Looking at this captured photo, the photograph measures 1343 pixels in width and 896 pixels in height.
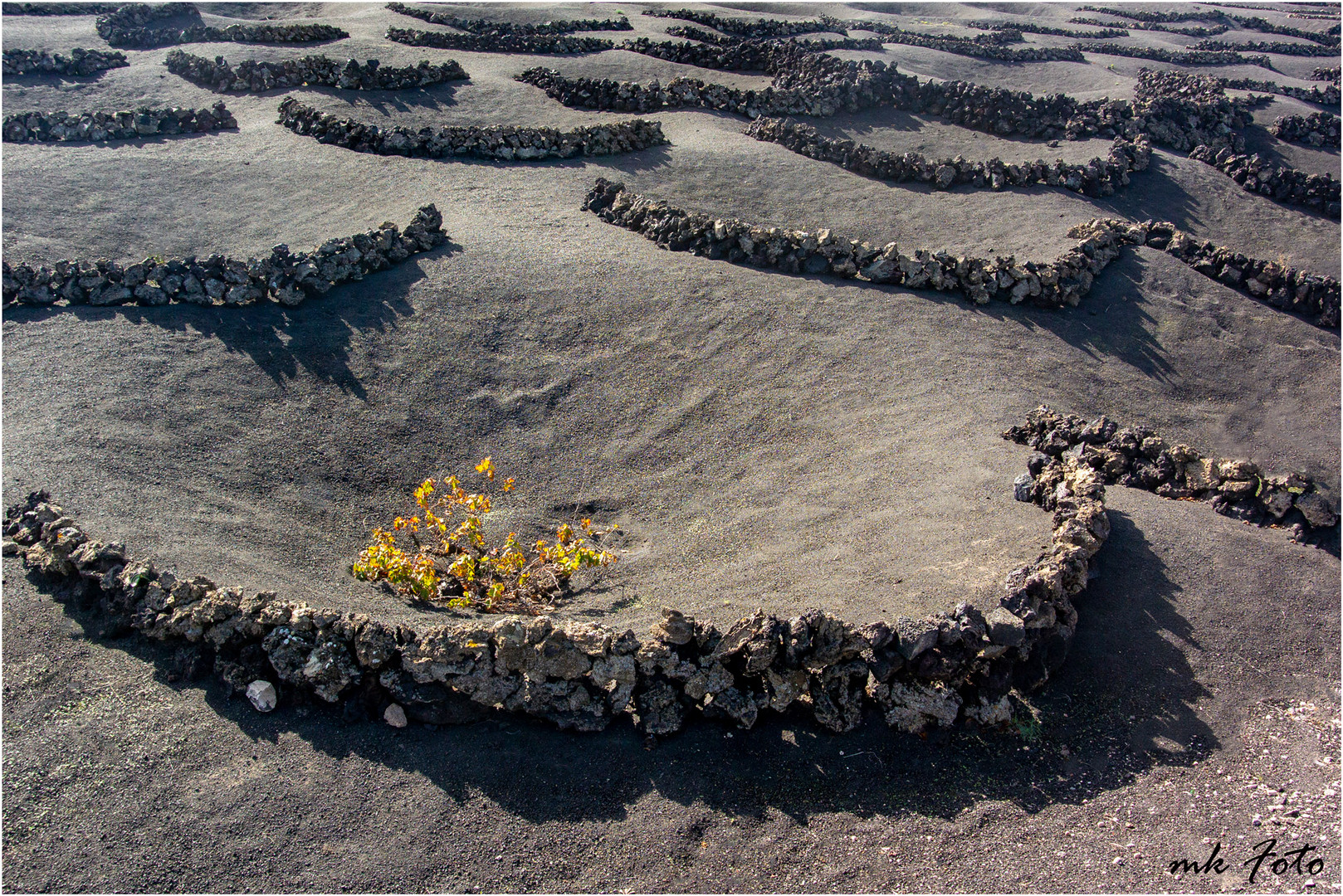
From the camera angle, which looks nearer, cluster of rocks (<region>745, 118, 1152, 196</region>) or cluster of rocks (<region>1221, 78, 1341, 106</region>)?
cluster of rocks (<region>745, 118, 1152, 196</region>)

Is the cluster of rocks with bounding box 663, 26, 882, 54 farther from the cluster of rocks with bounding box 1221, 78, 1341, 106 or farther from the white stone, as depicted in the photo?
the white stone

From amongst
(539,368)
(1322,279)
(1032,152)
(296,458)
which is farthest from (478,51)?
(1322,279)

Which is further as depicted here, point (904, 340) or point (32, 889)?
point (904, 340)

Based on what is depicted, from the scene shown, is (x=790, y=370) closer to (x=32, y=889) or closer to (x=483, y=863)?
(x=483, y=863)

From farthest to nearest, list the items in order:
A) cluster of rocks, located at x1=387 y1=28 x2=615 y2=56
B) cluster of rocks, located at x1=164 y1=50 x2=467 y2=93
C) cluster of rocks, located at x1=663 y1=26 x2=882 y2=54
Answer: cluster of rocks, located at x1=663 y1=26 x2=882 y2=54 < cluster of rocks, located at x1=387 y1=28 x2=615 y2=56 < cluster of rocks, located at x1=164 y1=50 x2=467 y2=93

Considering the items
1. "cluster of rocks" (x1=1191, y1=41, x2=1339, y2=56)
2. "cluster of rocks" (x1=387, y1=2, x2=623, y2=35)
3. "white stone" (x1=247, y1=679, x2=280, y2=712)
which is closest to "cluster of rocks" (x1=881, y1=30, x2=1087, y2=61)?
"cluster of rocks" (x1=1191, y1=41, x2=1339, y2=56)

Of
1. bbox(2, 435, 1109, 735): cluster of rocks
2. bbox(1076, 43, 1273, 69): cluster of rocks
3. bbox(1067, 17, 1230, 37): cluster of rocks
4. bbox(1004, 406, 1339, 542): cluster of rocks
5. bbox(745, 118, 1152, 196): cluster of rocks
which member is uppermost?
bbox(1067, 17, 1230, 37): cluster of rocks

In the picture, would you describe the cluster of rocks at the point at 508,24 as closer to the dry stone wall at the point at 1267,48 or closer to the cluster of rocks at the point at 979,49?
the cluster of rocks at the point at 979,49
